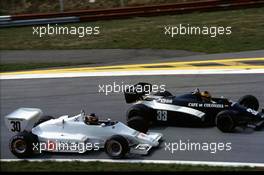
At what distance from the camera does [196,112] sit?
11617 millimetres

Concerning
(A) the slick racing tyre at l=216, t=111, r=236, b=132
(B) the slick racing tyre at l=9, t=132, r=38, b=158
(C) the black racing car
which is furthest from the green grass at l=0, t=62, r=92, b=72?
(A) the slick racing tyre at l=216, t=111, r=236, b=132

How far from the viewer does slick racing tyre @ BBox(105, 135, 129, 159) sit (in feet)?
33.2

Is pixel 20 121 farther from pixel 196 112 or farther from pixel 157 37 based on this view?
pixel 157 37

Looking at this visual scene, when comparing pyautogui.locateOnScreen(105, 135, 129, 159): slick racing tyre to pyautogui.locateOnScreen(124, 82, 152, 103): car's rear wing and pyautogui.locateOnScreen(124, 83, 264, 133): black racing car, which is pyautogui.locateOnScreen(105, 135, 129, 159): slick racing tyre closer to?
pyautogui.locateOnScreen(124, 83, 264, 133): black racing car

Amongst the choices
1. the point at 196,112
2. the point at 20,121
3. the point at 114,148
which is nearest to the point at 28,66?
the point at 20,121

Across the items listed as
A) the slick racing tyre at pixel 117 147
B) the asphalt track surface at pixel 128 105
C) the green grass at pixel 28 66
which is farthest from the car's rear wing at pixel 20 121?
the green grass at pixel 28 66

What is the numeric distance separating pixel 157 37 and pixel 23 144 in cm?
1204

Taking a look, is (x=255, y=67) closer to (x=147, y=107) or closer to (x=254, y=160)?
(x=147, y=107)

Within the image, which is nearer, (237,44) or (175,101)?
(175,101)

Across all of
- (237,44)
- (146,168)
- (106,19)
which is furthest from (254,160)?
(106,19)

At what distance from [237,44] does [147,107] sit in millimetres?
9125

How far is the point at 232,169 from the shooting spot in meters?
9.48

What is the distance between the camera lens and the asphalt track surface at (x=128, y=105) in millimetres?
10453

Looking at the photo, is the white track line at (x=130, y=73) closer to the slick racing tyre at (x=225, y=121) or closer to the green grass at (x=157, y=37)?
the green grass at (x=157, y=37)
